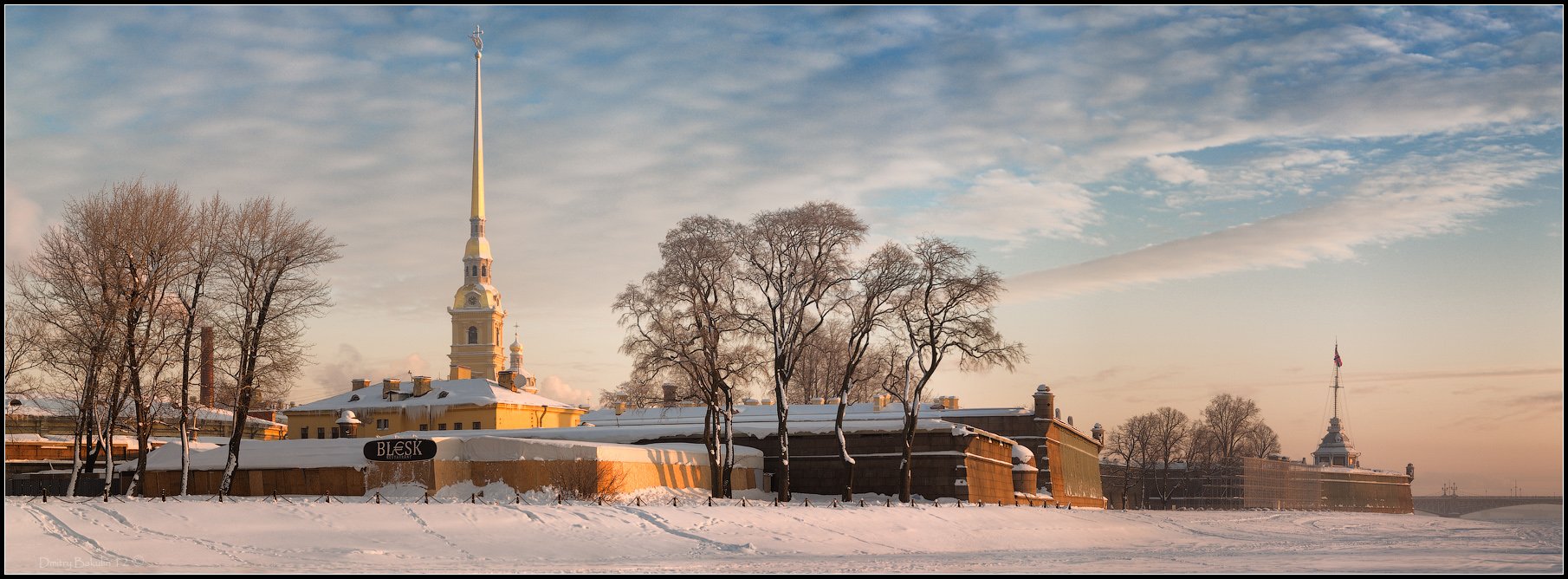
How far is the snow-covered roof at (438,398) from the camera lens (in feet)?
290

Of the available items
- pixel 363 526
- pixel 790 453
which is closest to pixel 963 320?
pixel 790 453

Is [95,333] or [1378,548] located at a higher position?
[95,333]

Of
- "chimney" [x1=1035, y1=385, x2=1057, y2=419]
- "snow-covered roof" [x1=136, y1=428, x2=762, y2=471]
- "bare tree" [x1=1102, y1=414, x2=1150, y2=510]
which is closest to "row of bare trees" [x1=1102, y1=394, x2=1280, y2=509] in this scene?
"bare tree" [x1=1102, y1=414, x2=1150, y2=510]

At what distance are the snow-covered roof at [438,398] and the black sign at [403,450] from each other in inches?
1850

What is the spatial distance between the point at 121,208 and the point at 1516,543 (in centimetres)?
4344

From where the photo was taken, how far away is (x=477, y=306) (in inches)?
6171

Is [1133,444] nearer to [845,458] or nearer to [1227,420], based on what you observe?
[1227,420]

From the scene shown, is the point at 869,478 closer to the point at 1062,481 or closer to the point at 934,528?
the point at 934,528

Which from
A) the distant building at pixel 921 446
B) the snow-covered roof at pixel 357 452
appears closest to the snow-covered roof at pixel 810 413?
the distant building at pixel 921 446

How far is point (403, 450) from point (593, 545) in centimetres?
1259

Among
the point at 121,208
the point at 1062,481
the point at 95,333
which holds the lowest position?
the point at 1062,481

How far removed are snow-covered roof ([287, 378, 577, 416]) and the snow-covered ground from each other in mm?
49977

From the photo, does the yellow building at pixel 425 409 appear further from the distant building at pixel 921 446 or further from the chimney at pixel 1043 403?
the chimney at pixel 1043 403

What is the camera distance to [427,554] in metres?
26.9
